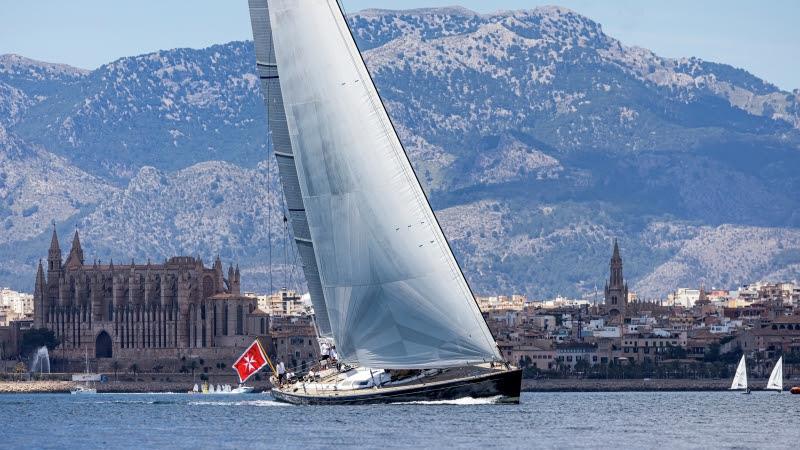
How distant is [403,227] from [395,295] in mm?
1977

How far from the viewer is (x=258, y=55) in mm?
72688

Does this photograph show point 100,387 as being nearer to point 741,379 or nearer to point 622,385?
point 622,385

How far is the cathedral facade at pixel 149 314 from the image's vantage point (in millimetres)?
189375

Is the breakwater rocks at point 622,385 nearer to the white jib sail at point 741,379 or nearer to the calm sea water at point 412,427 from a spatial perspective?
the white jib sail at point 741,379

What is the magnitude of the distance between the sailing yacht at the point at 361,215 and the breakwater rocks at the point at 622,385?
70344 mm

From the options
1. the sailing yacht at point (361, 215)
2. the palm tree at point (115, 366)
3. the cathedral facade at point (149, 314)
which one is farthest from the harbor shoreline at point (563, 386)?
the sailing yacht at point (361, 215)

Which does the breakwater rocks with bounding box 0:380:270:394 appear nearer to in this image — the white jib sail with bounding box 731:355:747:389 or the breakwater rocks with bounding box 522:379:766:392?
the breakwater rocks with bounding box 522:379:766:392

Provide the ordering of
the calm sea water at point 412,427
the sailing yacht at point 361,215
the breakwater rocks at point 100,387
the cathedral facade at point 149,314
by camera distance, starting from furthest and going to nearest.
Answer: the cathedral facade at point 149,314 < the breakwater rocks at point 100,387 < the sailing yacht at point 361,215 < the calm sea water at point 412,427

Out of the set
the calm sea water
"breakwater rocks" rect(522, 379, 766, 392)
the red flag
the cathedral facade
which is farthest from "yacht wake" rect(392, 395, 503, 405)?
the cathedral facade

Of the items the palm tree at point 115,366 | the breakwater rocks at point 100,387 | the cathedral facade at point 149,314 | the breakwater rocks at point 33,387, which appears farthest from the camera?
the cathedral facade at point 149,314

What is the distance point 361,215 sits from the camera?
229ft

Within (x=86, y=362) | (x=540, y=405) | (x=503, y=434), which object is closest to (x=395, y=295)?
(x=503, y=434)

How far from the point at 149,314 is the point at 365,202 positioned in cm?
12544

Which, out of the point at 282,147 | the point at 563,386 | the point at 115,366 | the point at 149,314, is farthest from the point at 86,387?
the point at 282,147
